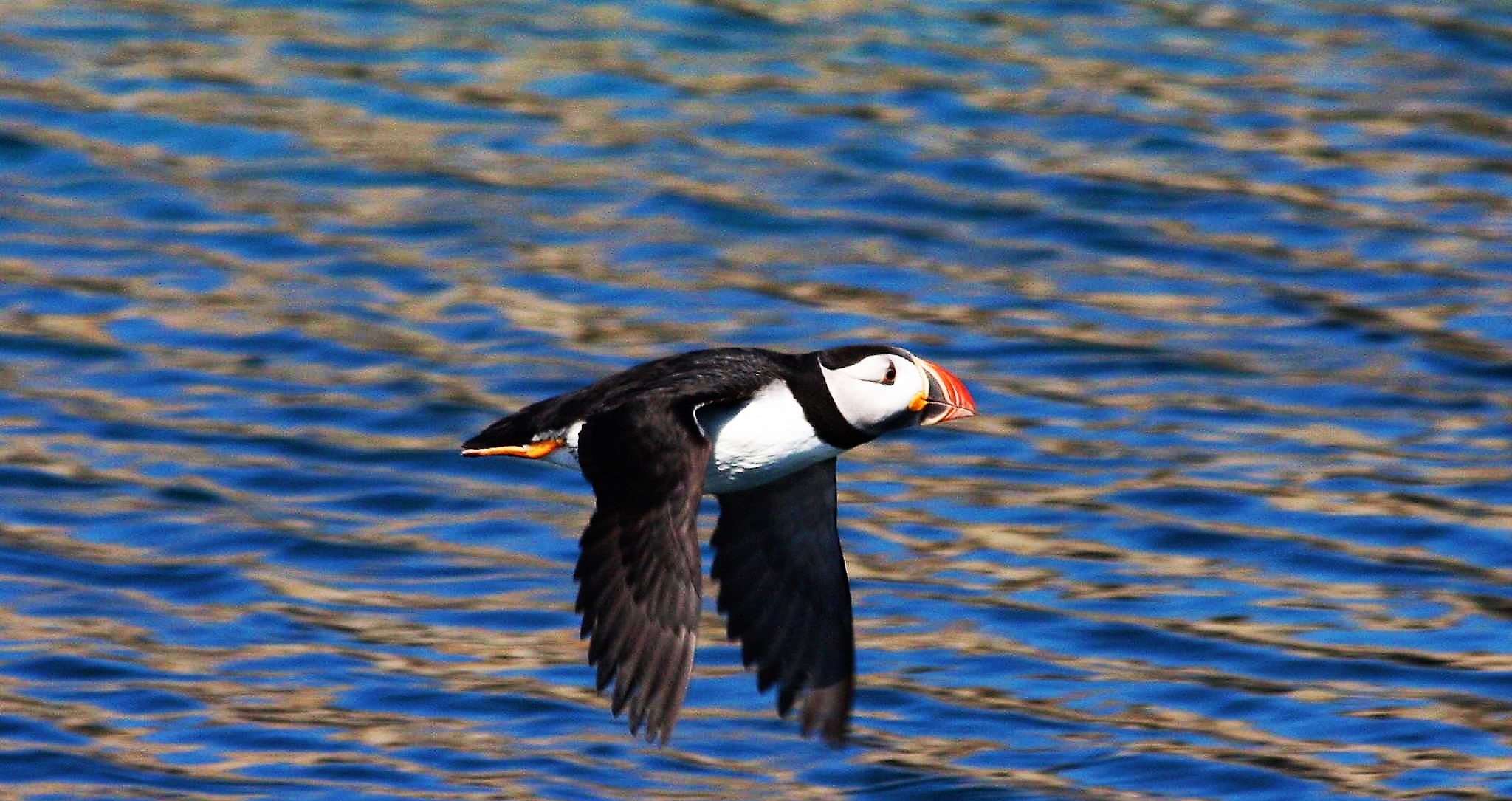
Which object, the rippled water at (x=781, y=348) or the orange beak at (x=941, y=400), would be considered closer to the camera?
the orange beak at (x=941, y=400)

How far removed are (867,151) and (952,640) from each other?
15.9 feet

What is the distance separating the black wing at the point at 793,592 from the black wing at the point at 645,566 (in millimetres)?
980

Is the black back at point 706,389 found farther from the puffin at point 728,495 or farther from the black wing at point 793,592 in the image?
the black wing at point 793,592

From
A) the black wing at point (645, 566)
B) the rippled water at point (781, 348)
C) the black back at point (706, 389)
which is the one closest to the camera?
the black wing at point (645, 566)

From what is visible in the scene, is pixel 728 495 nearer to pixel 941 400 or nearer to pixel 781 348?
pixel 941 400

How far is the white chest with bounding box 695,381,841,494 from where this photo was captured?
6.91 metres

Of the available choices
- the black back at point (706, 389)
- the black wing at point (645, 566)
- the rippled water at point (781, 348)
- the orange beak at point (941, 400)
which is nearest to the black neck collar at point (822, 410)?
the black back at point (706, 389)

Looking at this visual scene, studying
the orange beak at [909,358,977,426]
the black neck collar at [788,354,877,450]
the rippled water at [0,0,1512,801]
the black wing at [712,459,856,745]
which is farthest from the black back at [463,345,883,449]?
the rippled water at [0,0,1512,801]

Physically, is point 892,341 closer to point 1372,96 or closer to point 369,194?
point 369,194

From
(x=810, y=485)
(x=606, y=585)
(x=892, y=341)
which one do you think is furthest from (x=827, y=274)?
(x=606, y=585)

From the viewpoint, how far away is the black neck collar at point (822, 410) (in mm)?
6895

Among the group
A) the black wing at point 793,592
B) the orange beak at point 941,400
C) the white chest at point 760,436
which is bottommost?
the black wing at point 793,592

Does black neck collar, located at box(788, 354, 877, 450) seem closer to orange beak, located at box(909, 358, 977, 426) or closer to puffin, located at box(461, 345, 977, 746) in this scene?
puffin, located at box(461, 345, 977, 746)

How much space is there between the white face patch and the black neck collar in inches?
0.5
